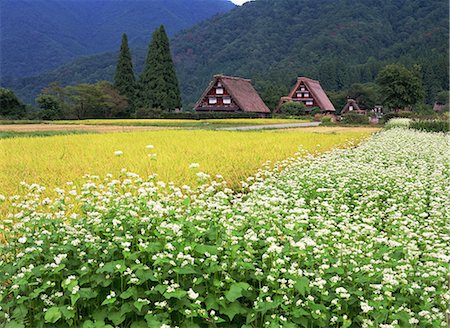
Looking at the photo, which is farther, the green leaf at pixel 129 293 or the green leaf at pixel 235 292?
the green leaf at pixel 129 293

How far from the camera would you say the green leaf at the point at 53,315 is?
3197 mm

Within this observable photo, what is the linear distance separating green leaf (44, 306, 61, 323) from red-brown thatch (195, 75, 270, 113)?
52.9 m

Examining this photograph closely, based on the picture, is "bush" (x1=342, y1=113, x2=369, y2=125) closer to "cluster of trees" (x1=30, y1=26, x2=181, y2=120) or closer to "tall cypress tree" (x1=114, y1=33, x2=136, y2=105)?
"cluster of trees" (x1=30, y1=26, x2=181, y2=120)

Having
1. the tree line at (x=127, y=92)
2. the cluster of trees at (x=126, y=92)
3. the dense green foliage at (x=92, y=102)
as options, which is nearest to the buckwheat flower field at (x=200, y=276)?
the tree line at (x=127, y=92)

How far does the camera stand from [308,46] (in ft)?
308

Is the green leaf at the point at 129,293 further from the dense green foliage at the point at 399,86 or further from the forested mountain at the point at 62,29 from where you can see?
the forested mountain at the point at 62,29

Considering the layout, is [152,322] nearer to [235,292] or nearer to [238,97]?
[235,292]

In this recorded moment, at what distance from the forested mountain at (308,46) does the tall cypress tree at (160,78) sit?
21.7 metres

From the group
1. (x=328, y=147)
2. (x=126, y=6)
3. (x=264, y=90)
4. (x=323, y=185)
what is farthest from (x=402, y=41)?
(x=126, y=6)

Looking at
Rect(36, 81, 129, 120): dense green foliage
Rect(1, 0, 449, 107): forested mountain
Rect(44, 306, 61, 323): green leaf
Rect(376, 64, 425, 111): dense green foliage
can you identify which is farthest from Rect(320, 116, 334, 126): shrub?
Rect(44, 306, 61, 323): green leaf

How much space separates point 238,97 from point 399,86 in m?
18.1

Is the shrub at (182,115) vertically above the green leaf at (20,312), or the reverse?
the green leaf at (20,312)

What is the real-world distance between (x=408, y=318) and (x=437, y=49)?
85.8 m

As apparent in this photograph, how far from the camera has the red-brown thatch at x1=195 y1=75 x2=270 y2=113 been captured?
2218 inches
